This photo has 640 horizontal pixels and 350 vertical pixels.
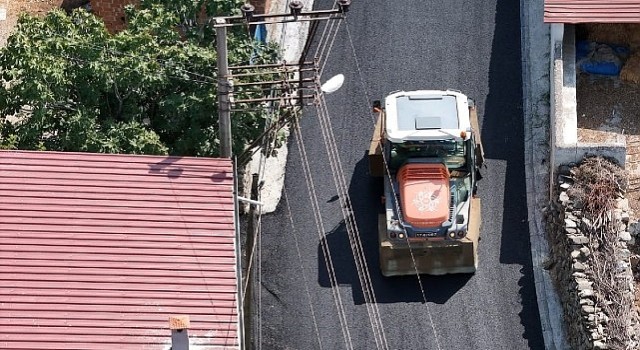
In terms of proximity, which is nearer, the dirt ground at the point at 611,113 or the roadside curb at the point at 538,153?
the roadside curb at the point at 538,153

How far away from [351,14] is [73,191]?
38.7 ft

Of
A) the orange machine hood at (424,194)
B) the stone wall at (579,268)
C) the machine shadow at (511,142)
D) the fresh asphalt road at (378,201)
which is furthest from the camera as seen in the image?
the machine shadow at (511,142)

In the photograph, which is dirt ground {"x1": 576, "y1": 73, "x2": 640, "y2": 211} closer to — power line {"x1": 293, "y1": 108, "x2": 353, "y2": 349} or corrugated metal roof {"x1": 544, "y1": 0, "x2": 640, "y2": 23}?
corrugated metal roof {"x1": 544, "y1": 0, "x2": 640, "y2": 23}

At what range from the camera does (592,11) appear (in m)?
33.4

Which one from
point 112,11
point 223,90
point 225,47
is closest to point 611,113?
point 223,90

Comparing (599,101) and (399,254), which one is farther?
(599,101)

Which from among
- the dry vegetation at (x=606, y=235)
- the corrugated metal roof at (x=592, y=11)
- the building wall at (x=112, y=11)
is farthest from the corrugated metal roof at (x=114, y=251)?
the corrugated metal roof at (x=592, y=11)

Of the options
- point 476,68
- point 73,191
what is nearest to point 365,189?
point 476,68

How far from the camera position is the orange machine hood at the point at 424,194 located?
3003 cm

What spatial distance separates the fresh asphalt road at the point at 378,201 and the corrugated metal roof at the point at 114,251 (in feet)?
12.7

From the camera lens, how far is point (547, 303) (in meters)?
30.5

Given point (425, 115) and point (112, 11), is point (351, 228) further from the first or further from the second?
point (112, 11)

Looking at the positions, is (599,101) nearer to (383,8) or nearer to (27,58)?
(383,8)

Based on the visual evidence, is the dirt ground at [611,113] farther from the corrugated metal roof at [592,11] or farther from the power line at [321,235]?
the power line at [321,235]
